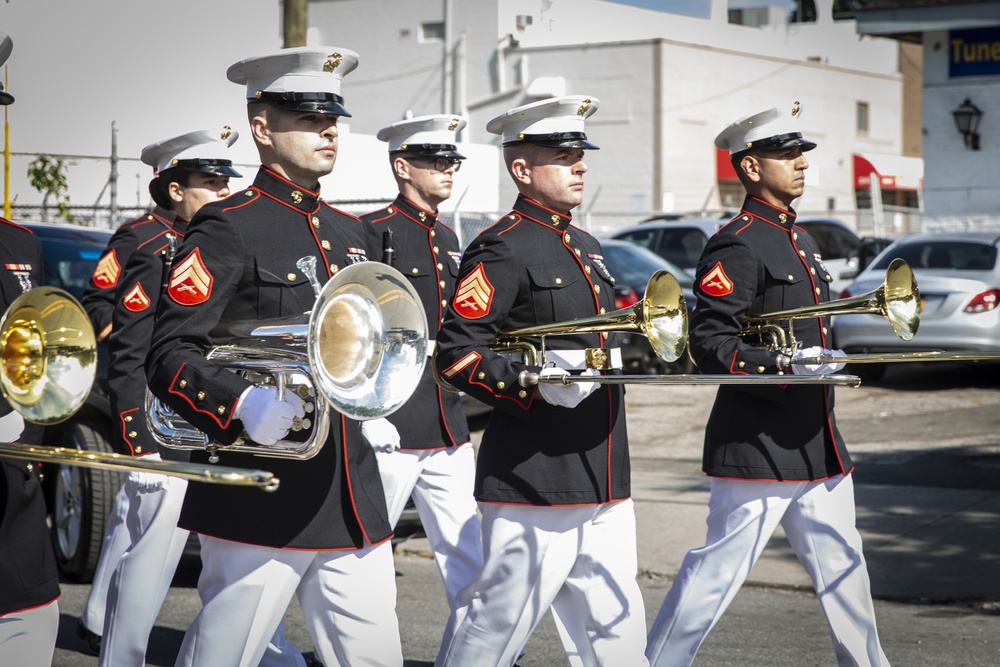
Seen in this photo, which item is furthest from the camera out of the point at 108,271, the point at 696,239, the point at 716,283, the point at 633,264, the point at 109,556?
the point at 696,239

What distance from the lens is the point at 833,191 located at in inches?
1519

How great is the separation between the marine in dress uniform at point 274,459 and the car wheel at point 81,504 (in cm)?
325

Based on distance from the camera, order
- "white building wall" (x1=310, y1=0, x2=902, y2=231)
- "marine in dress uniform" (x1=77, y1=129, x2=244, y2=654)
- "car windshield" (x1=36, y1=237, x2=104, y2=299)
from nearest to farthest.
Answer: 1. "marine in dress uniform" (x1=77, y1=129, x2=244, y2=654)
2. "car windshield" (x1=36, y1=237, x2=104, y2=299)
3. "white building wall" (x1=310, y1=0, x2=902, y2=231)

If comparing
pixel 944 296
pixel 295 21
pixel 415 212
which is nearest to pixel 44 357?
pixel 415 212

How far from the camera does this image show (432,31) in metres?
35.8

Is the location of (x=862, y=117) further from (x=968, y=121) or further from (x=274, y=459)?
(x=274, y=459)

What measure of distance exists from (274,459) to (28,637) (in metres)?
0.75

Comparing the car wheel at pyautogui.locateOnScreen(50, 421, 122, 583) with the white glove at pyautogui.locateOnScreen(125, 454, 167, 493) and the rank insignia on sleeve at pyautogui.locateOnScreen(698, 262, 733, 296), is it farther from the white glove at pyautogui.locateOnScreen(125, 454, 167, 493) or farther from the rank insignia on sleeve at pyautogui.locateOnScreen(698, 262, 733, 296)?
the rank insignia on sleeve at pyautogui.locateOnScreen(698, 262, 733, 296)

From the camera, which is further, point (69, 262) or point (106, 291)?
point (69, 262)

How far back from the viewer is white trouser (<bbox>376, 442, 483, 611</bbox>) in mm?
5289

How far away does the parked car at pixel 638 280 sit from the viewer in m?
13.8

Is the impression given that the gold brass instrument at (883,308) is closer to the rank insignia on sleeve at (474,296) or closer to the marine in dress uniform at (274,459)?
the rank insignia on sleeve at (474,296)

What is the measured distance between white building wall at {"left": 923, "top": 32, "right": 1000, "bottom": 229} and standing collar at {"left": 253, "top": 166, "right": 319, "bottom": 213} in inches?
794

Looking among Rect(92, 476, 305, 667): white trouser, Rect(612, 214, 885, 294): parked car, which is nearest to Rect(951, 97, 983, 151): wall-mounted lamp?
Rect(612, 214, 885, 294): parked car
